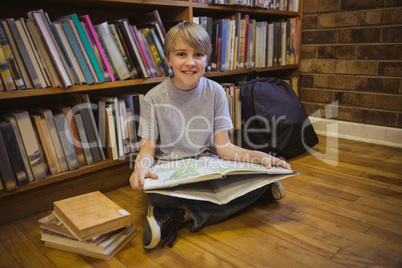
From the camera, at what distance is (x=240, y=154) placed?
1216mm

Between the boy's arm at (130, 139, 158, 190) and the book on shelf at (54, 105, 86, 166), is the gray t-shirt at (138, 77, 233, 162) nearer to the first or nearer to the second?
the boy's arm at (130, 139, 158, 190)

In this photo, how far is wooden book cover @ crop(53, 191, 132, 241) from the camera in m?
0.91

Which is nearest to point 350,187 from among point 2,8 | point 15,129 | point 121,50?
point 121,50

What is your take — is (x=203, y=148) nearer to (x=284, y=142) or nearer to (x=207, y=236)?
(x=207, y=236)

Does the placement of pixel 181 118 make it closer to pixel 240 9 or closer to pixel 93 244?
pixel 93 244

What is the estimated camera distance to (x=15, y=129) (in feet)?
3.66

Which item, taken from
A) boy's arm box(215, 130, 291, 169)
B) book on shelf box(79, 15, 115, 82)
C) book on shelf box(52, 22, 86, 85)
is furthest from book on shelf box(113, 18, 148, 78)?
boy's arm box(215, 130, 291, 169)

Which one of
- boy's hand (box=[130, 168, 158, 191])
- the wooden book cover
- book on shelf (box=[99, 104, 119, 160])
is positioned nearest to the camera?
the wooden book cover

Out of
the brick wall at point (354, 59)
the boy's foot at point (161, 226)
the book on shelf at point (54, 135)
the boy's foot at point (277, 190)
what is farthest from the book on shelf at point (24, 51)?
the brick wall at point (354, 59)

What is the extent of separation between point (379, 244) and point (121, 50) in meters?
1.17

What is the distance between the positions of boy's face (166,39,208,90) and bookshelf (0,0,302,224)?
305 mm

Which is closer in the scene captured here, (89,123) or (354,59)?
(89,123)

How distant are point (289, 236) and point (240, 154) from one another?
0.34 meters

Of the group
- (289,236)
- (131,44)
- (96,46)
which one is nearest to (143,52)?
(131,44)
